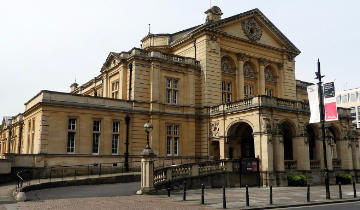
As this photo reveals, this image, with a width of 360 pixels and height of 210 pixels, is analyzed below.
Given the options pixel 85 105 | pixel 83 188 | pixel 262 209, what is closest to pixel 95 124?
pixel 85 105

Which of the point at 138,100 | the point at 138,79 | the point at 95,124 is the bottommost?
the point at 95,124

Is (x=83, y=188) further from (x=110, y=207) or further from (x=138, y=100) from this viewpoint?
(x=138, y=100)

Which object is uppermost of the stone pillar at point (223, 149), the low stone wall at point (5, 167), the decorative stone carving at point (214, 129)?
the decorative stone carving at point (214, 129)

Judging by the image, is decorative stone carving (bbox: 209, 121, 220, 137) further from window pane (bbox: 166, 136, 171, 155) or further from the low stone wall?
the low stone wall

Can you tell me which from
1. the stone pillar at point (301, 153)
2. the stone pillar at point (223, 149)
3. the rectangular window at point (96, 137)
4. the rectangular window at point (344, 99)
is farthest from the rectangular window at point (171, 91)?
the rectangular window at point (344, 99)

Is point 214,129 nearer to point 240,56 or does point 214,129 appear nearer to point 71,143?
point 240,56

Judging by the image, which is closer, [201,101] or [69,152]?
[69,152]

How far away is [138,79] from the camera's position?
106ft

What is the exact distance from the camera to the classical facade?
27.9 m

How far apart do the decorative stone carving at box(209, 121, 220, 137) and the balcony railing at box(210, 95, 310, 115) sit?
1443 mm

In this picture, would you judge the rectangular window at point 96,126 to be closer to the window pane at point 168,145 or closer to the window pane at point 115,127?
the window pane at point 115,127

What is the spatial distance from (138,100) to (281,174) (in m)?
14.3

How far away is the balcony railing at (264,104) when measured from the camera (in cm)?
2811

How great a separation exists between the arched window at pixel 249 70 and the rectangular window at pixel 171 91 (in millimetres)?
9231
